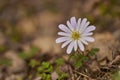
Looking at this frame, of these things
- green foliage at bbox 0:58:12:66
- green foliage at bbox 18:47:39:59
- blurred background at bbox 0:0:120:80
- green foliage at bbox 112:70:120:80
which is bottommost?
green foliage at bbox 112:70:120:80

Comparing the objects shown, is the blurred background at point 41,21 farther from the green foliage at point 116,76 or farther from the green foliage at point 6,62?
the green foliage at point 116,76

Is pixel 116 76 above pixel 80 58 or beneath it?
beneath

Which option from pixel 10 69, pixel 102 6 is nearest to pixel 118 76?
pixel 10 69

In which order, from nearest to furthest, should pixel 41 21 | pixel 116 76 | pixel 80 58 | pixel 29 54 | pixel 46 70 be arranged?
pixel 116 76 < pixel 80 58 < pixel 46 70 < pixel 29 54 < pixel 41 21

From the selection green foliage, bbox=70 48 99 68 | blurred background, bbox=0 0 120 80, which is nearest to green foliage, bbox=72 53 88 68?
green foliage, bbox=70 48 99 68

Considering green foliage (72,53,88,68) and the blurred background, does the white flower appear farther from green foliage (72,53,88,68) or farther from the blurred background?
the blurred background

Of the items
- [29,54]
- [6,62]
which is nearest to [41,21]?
[29,54]

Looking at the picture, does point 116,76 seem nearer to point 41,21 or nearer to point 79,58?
point 79,58

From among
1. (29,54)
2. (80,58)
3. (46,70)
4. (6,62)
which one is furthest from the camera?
(29,54)
